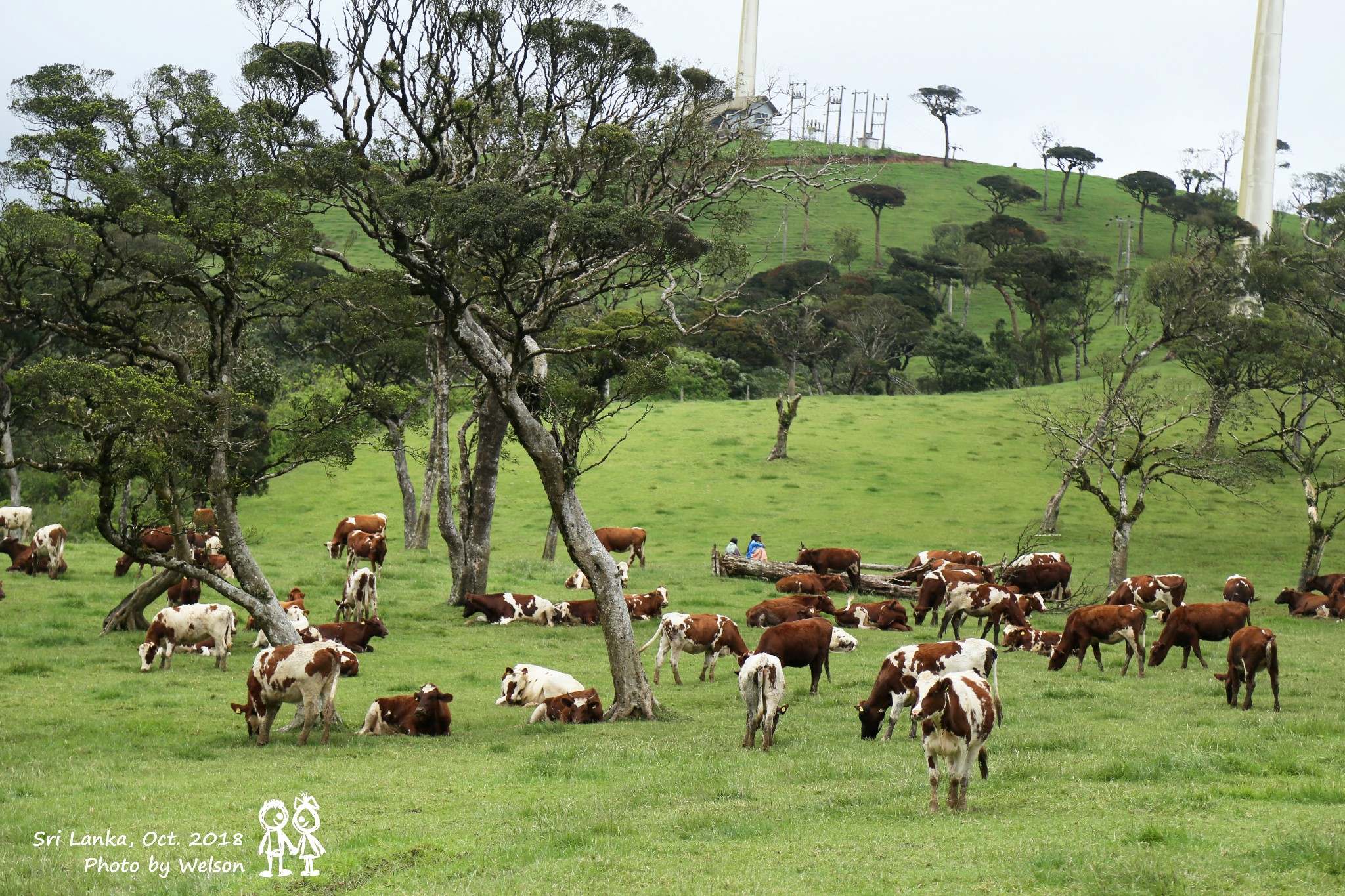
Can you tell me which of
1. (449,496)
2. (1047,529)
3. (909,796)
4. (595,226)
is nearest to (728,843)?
(909,796)

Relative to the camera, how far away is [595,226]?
16047mm

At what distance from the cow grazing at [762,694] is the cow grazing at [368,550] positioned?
1483cm

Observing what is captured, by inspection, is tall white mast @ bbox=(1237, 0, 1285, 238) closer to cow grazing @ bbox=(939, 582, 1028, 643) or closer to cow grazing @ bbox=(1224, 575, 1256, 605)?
cow grazing @ bbox=(1224, 575, 1256, 605)

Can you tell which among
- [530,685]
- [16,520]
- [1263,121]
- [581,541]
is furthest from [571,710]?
[1263,121]

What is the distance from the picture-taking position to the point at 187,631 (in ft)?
62.9

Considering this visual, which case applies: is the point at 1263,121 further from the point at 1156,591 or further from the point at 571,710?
the point at 571,710

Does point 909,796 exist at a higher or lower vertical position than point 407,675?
higher

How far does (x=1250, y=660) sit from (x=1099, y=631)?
4169 millimetres

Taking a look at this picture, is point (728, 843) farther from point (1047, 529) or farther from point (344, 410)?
point (1047, 529)

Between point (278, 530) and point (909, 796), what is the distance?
36.1 metres

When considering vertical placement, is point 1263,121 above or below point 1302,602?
above

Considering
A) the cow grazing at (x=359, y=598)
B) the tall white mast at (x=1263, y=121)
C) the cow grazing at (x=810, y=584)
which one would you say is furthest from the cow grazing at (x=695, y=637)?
the tall white mast at (x=1263, y=121)

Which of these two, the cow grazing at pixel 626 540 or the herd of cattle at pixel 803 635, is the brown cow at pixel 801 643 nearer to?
the herd of cattle at pixel 803 635

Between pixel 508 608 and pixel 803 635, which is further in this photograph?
pixel 508 608
